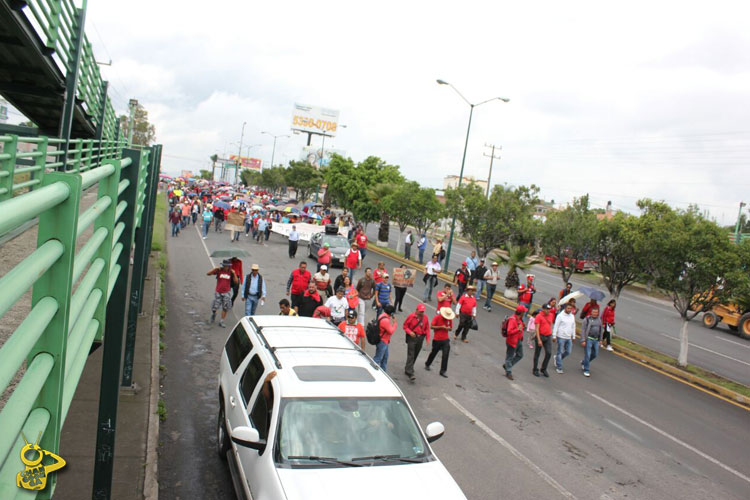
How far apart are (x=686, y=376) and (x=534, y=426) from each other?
22.6ft

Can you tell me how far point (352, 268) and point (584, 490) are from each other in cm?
1135

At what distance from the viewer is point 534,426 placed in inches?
377

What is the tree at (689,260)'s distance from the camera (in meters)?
13.9

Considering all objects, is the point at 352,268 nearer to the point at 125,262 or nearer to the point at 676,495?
the point at 676,495

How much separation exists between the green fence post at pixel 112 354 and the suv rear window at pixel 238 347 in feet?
7.91

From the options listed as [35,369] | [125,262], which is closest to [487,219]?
[125,262]

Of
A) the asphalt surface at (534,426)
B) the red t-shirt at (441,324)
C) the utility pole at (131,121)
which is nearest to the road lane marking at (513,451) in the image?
the asphalt surface at (534,426)

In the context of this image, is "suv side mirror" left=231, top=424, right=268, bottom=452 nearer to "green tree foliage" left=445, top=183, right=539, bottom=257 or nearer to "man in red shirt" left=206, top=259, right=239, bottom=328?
"man in red shirt" left=206, top=259, right=239, bottom=328

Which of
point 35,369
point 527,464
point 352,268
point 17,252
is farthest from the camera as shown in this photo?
point 352,268

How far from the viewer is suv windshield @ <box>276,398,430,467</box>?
5094 millimetres

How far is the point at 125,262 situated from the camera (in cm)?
456

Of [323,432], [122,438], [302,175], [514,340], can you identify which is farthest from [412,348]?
[302,175]

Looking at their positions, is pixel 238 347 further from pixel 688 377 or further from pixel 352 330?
pixel 688 377

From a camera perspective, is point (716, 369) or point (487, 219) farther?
point (487, 219)
